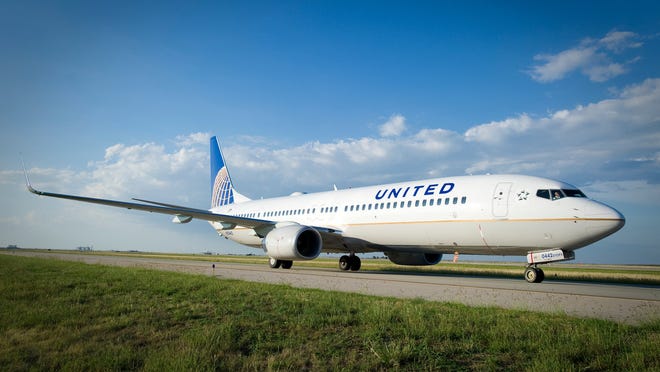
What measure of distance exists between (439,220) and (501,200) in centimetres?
220

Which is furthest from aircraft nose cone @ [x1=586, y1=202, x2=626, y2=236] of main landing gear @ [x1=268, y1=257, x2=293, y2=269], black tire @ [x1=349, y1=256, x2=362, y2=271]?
main landing gear @ [x1=268, y1=257, x2=293, y2=269]

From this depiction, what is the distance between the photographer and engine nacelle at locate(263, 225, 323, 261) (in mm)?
17109

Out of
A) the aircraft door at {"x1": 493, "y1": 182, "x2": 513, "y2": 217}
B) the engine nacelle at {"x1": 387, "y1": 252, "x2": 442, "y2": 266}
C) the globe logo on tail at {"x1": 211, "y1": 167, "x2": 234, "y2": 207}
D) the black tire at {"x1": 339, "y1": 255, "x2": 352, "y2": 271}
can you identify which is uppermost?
the globe logo on tail at {"x1": 211, "y1": 167, "x2": 234, "y2": 207}

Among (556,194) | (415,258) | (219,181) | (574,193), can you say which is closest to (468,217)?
(556,194)

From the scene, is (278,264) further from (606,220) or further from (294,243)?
(606,220)

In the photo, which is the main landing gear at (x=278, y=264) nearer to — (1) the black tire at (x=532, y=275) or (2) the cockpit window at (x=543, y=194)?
(1) the black tire at (x=532, y=275)

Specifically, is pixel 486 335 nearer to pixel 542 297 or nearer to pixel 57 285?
pixel 542 297

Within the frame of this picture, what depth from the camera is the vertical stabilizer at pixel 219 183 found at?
3152cm

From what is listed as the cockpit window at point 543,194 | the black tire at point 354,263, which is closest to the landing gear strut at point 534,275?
the cockpit window at point 543,194

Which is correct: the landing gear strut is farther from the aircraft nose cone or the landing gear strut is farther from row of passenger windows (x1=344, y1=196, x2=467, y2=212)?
row of passenger windows (x1=344, y1=196, x2=467, y2=212)

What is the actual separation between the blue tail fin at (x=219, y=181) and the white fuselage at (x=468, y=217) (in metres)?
12.7

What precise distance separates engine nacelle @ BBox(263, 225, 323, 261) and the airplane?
0.04m

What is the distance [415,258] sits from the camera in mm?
18969

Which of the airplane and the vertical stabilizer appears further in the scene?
the vertical stabilizer
